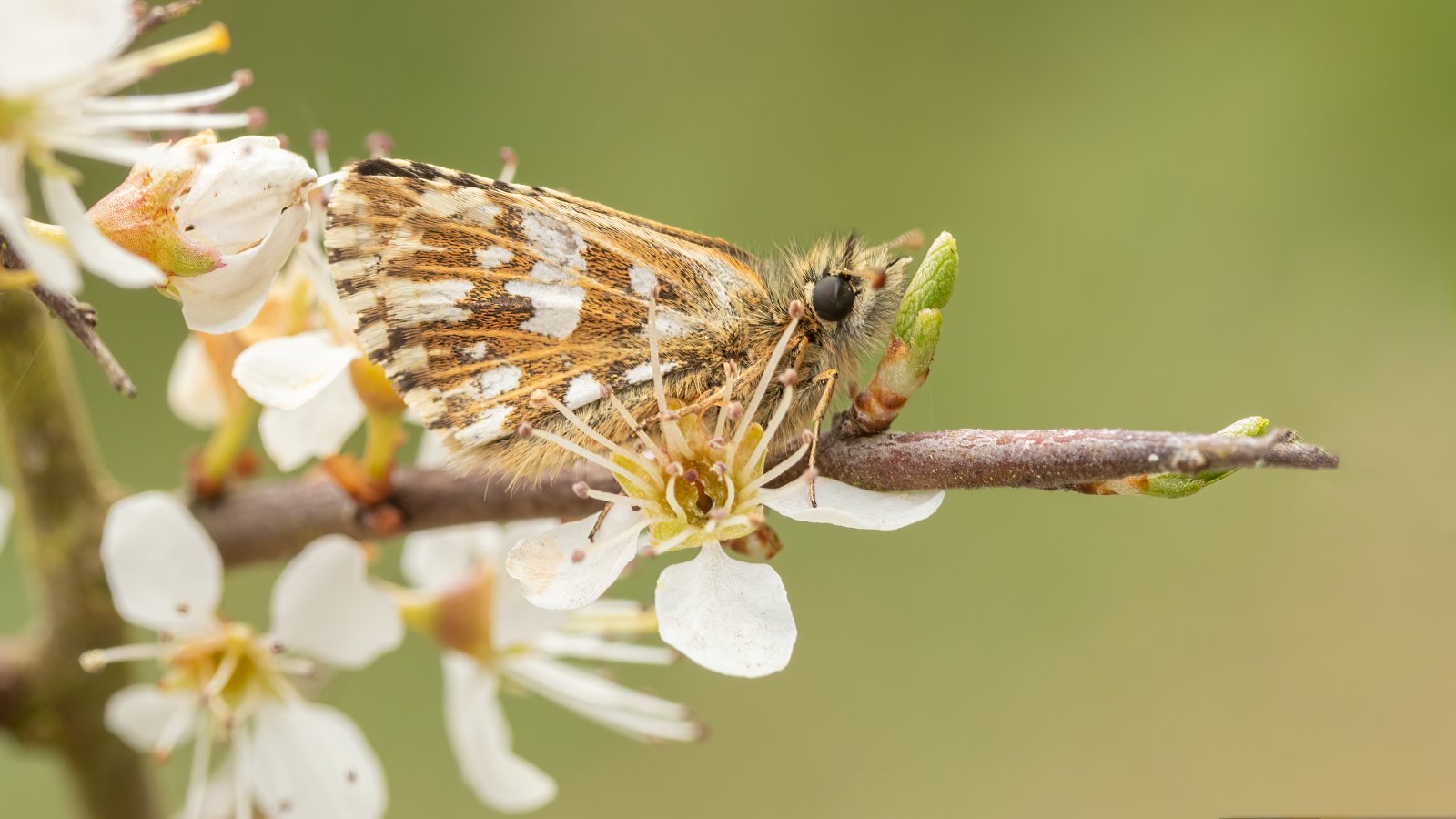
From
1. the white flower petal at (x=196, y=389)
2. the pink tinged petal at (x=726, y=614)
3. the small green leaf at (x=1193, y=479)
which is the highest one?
the small green leaf at (x=1193, y=479)

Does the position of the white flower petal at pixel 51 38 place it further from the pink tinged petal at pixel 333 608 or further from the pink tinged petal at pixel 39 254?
the pink tinged petal at pixel 333 608

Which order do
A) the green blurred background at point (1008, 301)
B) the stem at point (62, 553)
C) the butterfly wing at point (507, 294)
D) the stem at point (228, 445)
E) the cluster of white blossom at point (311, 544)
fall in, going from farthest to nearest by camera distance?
the green blurred background at point (1008, 301) → the stem at point (228, 445) → the stem at point (62, 553) → the butterfly wing at point (507, 294) → the cluster of white blossom at point (311, 544)

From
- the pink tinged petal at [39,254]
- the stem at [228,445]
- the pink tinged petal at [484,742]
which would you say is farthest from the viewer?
the pink tinged petal at [484,742]

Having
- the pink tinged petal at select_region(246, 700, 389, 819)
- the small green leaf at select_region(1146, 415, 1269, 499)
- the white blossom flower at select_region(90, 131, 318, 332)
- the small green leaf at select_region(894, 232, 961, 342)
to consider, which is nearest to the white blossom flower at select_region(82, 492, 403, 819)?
the pink tinged petal at select_region(246, 700, 389, 819)

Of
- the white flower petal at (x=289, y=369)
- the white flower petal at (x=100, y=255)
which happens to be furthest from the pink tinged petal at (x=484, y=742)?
the white flower petal at (x=100, y=255)

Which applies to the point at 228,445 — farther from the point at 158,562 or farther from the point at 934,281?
the point at 934,281

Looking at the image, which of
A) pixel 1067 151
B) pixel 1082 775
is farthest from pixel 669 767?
pixel 1067 151
